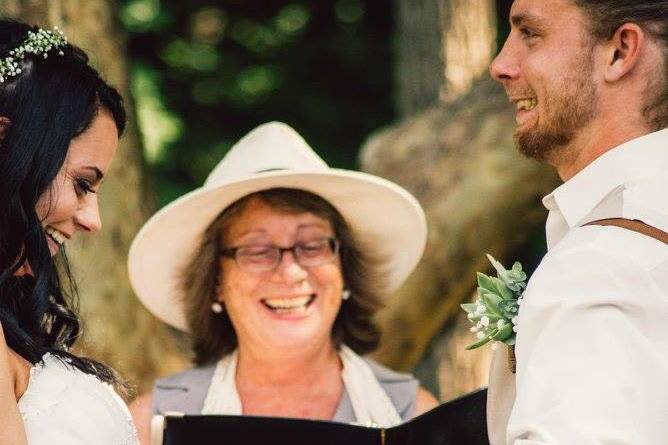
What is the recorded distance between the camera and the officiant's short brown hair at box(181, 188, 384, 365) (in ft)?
14.4

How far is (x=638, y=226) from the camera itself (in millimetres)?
2324

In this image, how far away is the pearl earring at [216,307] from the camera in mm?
4512

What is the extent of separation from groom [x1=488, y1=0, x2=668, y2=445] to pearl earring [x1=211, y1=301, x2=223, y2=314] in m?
1.77

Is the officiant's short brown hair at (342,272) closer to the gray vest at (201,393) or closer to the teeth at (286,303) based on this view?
the gray vest at (201,393)

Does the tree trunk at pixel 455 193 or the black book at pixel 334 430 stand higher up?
the tree trunk at pixel 455 193

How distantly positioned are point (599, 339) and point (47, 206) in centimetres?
126

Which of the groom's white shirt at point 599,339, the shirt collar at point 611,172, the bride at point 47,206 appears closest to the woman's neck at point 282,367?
the bride at point 47,206

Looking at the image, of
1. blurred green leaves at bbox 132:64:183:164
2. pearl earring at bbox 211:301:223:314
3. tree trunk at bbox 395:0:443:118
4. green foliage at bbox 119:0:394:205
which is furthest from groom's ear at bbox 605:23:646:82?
green foliage at bbox 119:0:394:205

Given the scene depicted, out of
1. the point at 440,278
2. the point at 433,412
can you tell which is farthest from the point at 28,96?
the point at 440,278

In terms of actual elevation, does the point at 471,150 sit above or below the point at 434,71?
below

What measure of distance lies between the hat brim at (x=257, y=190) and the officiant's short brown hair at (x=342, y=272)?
0.11 feet

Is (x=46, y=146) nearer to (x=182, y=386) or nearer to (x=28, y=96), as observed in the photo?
(x=28, y=96)

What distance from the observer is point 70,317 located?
3148 millimetres

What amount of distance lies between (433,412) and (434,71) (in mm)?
4964
